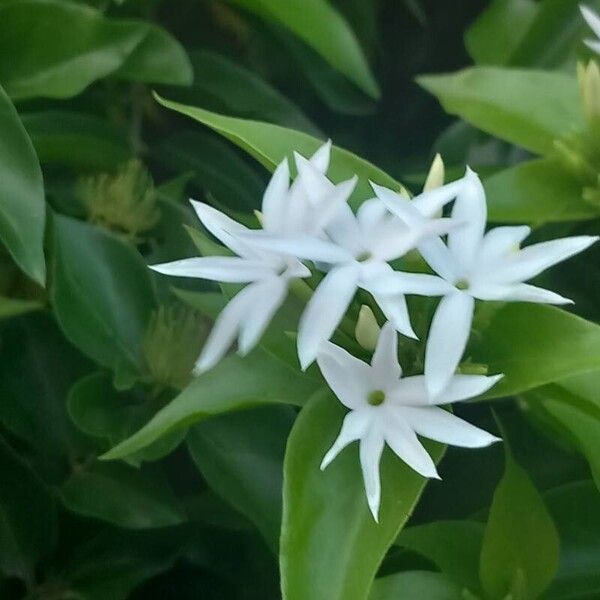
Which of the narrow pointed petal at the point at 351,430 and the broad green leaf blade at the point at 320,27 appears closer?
the narrow pointed petal at the point at 351,430

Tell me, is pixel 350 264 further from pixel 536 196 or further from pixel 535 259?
pixel 536 196

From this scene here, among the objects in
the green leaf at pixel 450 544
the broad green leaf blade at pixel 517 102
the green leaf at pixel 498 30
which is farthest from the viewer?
the green leaf at pixel 498 30

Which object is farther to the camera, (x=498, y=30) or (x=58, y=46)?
(x=498, y=30)

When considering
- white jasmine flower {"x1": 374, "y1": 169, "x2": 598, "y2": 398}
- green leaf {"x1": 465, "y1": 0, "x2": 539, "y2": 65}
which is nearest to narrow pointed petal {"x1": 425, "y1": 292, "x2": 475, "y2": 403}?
white jasmine flower {"x1": 374, "y1": 169, "x2": 598, "y2": 398}

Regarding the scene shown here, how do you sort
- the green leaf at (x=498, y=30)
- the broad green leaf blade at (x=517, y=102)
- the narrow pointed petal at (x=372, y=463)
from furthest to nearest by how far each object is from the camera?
the green leaf at (x=498, y=30) < the broad green leaf blade at (x=517, y=102) < the narrow pointed petal at (x=372, y=463)

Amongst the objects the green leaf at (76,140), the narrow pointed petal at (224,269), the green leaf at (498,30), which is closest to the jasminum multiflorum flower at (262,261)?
the narrow pointed petal at (224,269)

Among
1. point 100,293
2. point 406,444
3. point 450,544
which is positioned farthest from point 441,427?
point 100,293

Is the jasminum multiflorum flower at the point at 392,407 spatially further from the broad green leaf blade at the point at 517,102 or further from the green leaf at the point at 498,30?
the green leaf at the point at 498,30
